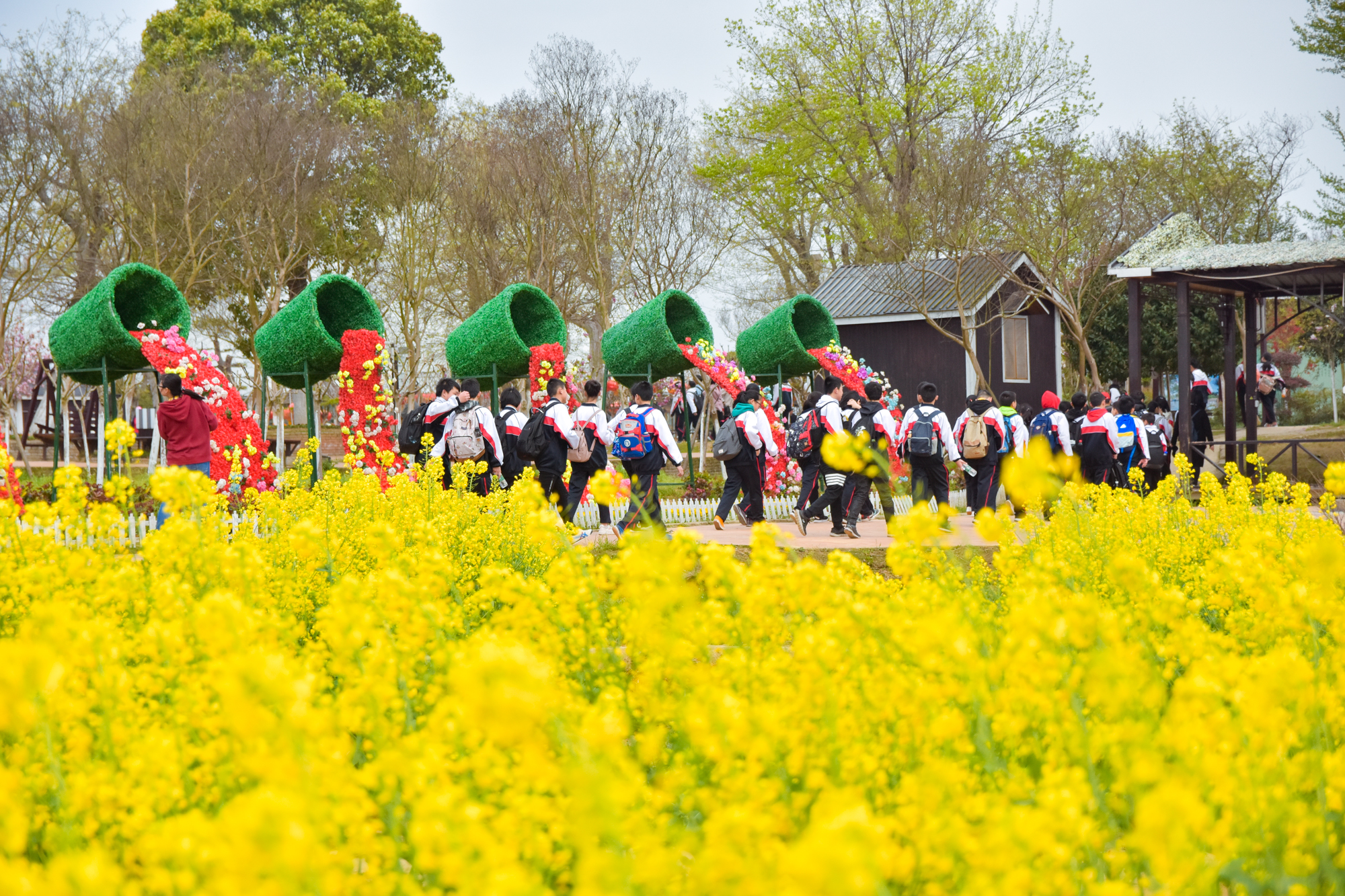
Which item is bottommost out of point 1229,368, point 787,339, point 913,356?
point 1229,368

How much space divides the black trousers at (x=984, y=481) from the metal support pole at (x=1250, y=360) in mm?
6243

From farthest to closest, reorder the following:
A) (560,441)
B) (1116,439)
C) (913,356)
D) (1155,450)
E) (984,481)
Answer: (913,356), (1155,450), (1116,439), (984,481), (560,441)

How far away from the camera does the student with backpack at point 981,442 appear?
1159cm

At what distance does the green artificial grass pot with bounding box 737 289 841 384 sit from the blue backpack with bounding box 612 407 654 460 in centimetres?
618

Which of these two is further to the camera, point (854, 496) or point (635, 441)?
point (854, 496)

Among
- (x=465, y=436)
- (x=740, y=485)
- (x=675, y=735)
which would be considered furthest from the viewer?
(x=740, y=485)

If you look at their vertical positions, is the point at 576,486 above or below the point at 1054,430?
below

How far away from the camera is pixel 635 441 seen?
10.0 meters

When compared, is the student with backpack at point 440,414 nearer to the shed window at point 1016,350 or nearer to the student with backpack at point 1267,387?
the shed window at point 1016,350

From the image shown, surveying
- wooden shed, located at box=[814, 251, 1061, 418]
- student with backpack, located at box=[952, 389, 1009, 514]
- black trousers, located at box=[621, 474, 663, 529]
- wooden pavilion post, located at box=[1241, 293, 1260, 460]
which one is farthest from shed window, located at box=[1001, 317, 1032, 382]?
black trousers, located at box=[621, 474, 663, 529]

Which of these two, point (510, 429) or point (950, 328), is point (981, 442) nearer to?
point (510, 429)

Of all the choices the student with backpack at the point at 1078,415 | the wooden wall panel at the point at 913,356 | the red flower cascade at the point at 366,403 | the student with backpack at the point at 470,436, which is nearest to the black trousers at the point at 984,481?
the student with backpack at the point at 1078,415

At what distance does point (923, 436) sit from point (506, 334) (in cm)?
583

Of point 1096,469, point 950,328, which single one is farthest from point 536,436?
point 950,328
